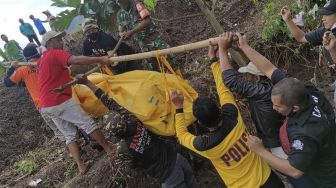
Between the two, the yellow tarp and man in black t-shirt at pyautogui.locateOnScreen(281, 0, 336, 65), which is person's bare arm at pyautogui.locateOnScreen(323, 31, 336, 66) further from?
the yellow tarp

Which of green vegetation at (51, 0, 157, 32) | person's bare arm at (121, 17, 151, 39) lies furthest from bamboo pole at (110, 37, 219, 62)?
green vegetation at (51, 0, 157, 32)

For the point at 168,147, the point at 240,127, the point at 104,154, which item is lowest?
the point at 104,154

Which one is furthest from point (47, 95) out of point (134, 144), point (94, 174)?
point (134, 144)

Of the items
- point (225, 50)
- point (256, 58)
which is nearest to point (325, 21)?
point (256, 58)

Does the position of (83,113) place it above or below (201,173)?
above

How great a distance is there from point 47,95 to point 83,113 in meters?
0.46

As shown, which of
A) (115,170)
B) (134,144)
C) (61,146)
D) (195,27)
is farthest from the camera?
(195,27)

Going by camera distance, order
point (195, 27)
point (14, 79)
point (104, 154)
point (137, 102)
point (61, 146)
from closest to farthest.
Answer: point (137, 102) < point (104, 154) < point (14, 79) < point (61, 146) < point (195, 27)

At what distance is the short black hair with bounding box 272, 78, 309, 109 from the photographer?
2.52 meters

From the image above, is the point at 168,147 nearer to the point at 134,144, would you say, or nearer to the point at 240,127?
the point at 134,144

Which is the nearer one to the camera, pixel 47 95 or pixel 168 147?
pixel 168 147

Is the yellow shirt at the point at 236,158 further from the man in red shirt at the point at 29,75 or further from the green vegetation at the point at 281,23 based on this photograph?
the man in red shirt at the point at 29,75

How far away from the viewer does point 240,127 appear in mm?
3150

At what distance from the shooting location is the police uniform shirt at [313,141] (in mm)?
2506
